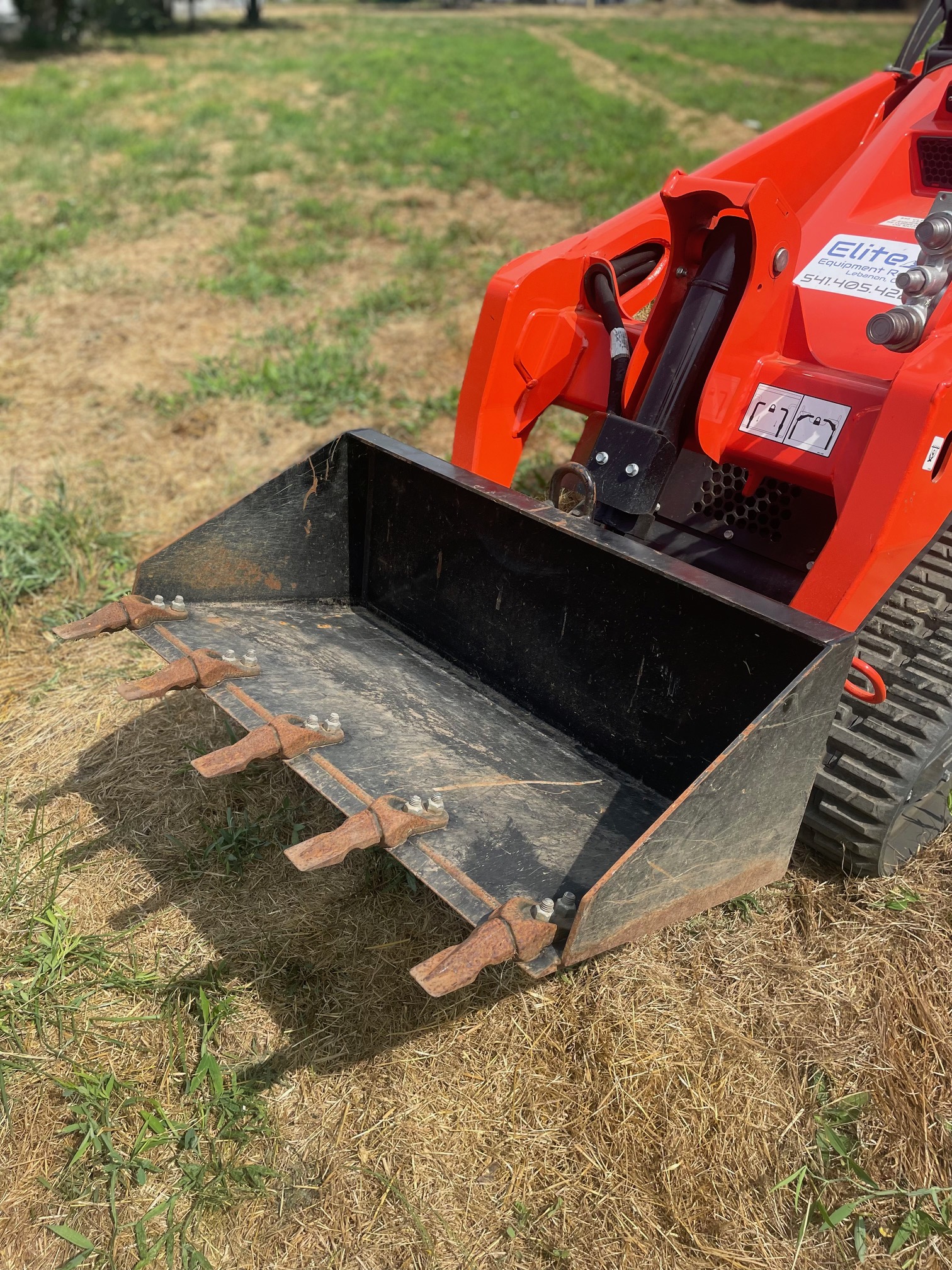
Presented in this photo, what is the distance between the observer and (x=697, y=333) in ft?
8.21

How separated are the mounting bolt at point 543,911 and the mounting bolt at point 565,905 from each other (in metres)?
0.06

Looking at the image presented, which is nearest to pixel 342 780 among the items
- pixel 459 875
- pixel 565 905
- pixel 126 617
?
pixel 459 875

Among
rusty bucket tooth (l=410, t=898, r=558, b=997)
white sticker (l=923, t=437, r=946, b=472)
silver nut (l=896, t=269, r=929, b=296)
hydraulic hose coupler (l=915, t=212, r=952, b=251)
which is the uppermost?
hydraulic hose coupler (l=915, t=212, r=952, b=251)

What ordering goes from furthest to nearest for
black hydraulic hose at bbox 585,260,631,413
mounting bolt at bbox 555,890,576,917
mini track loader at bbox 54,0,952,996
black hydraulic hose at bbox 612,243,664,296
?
black hydraulic hose at bbox 612,243,664,296, black hydraulic hose at bbox 585,260,631,413, mini track loader at bbox 54,0,952,996, mounting bolt at bbox 555,890,576,917

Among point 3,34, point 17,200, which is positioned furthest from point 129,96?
point 3,34

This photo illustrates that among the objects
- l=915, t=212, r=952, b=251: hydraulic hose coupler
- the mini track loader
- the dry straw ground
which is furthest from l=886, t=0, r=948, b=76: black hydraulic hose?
the dry straw ground

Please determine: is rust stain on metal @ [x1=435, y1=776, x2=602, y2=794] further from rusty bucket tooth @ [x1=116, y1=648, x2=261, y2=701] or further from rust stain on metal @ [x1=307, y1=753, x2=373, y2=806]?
rusty bucket tooth @ [x1=116, y1=648, x2=261, y2=701]

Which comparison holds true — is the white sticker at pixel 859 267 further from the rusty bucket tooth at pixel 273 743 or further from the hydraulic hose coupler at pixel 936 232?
the rusty bucket tooth at pixel 273 743

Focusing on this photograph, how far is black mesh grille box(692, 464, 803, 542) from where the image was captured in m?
2.74

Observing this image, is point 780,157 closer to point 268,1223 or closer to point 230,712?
point 230,712

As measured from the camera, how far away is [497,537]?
2.76 metres

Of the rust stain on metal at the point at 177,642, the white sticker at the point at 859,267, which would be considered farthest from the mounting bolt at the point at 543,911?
the white sticker at the point at 859,267

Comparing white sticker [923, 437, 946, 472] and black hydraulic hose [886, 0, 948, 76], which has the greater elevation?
black hydraulic hose [886, 0, 948, 76]

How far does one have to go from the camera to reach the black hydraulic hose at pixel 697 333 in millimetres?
2465
